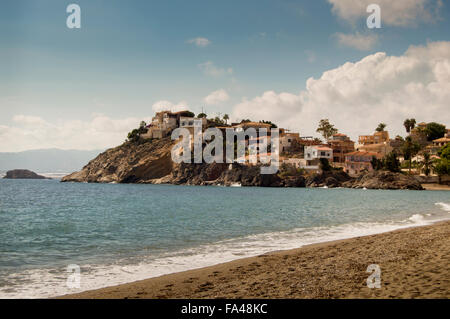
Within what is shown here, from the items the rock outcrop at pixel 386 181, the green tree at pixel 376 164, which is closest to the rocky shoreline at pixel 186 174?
the rock outcrop at pixel 386 181

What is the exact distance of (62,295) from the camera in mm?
10375

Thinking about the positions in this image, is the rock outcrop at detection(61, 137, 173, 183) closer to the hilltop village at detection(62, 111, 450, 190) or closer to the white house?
the hilltop village at detection(62, 111, 450, 190)

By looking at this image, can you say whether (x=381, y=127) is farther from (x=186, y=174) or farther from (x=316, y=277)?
(x=316, y=277)

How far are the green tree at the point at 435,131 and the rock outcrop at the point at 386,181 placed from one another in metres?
51.5

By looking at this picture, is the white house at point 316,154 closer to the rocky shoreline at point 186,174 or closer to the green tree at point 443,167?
the rocky shoreline at point 186,174

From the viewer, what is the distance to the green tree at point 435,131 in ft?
486

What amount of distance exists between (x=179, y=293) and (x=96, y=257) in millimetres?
7920

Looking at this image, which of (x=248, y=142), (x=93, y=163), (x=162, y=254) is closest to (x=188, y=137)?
(x=248, y=142)

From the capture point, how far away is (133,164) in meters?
159

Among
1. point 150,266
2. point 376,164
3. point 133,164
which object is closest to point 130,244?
point 150,266

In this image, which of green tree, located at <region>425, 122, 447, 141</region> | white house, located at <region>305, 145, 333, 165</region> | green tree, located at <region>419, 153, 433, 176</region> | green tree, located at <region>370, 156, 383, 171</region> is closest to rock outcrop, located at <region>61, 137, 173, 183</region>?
white house, located at <region>305, 145, 333, 165</region>

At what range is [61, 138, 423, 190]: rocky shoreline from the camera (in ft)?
366

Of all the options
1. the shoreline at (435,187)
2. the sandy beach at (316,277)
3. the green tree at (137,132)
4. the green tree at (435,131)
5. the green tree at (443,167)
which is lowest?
the shoreline at (435,187)
